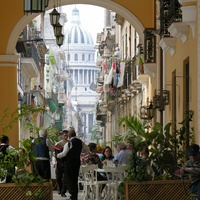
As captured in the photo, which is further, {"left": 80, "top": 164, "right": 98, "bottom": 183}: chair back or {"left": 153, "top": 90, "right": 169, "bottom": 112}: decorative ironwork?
{"left": 153, "top": 90, "right": 169, "bottom": 112}: decorative ironwork

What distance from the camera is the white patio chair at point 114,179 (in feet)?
57.2

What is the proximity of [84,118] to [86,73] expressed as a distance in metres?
9.29

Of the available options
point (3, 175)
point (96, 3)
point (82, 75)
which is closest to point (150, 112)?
point (96, 3)

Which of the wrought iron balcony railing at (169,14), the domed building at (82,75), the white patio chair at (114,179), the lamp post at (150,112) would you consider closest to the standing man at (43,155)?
the white patio chair at (114,179)

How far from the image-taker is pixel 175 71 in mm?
18891

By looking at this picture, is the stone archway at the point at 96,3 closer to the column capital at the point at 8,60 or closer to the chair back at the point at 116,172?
the column capital at the point at 8,60

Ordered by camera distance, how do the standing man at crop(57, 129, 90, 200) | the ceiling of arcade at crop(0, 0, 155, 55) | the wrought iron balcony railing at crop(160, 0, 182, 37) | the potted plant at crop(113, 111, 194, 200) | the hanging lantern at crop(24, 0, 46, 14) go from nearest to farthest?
the potted plant at crop(113, 111, 194, 200)
the hanging lantern at crop(24, 0, 46, 14)
the wrought iron balcony railing at crop(160, 0, 182, 37)
the standing man at crop(57, 129, 90, 200)
the ceiling of arcade at crop(0, 0, 155, 55)

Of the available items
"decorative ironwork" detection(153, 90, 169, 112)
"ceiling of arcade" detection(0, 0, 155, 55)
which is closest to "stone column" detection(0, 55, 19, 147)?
"ceiling of arcade" detection(0, 0, 155, 55)

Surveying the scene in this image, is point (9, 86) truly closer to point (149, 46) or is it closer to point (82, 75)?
point (149, 46)

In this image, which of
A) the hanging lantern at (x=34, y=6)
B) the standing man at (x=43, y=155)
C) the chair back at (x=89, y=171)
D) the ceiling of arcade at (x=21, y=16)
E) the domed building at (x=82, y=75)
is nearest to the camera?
the hanging lantern at (x=34, y=6)

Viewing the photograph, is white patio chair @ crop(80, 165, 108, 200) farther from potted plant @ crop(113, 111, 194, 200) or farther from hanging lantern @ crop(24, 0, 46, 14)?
hanging lantern @ crop(24, 0, 46, 14)

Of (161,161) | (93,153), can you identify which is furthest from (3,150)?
(93,153)

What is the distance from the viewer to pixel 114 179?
1822cm

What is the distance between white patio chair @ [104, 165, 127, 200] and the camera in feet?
57.2
